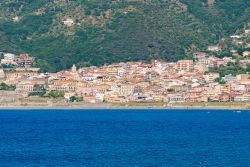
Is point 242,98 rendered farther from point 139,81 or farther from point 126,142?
point 126,142

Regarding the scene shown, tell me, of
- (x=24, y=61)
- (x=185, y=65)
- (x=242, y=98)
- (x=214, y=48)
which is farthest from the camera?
(x=214, y=48)

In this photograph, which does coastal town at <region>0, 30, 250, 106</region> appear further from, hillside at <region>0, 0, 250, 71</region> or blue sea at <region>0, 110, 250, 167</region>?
blue sea at <region>0, 110, 250, 167</region>

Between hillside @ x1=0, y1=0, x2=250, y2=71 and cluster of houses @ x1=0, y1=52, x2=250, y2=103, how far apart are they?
260 centimetres

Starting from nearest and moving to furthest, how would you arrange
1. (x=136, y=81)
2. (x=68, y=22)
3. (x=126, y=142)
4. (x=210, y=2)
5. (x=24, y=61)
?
1. (x=126, y=142)
2. (x=136, y=81)
3. (x=24, y=61)
4. (x=68, y=22)
5. (x=210, y=2)

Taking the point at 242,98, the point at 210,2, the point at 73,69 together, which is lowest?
the point at 242,98

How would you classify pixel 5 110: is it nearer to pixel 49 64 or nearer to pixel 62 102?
pixel 62 102

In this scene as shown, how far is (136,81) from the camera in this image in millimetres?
142125

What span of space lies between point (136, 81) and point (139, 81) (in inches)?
17.5

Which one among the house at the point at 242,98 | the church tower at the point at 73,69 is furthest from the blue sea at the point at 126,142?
the church tower at the point at 73,69

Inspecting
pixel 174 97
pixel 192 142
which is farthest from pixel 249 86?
pixel 192 142

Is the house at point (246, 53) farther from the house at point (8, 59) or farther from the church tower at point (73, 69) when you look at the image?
the house at point (8, 59)

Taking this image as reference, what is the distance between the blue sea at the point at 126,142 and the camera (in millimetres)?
59062

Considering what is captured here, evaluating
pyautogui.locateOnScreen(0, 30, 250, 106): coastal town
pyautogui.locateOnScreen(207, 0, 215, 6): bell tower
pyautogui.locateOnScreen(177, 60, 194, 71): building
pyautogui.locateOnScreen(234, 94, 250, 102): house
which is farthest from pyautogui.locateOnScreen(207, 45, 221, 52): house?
pyautogui.locateOnScreen(234, 94, 250, 102): house

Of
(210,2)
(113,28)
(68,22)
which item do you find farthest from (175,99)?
(210,2)
